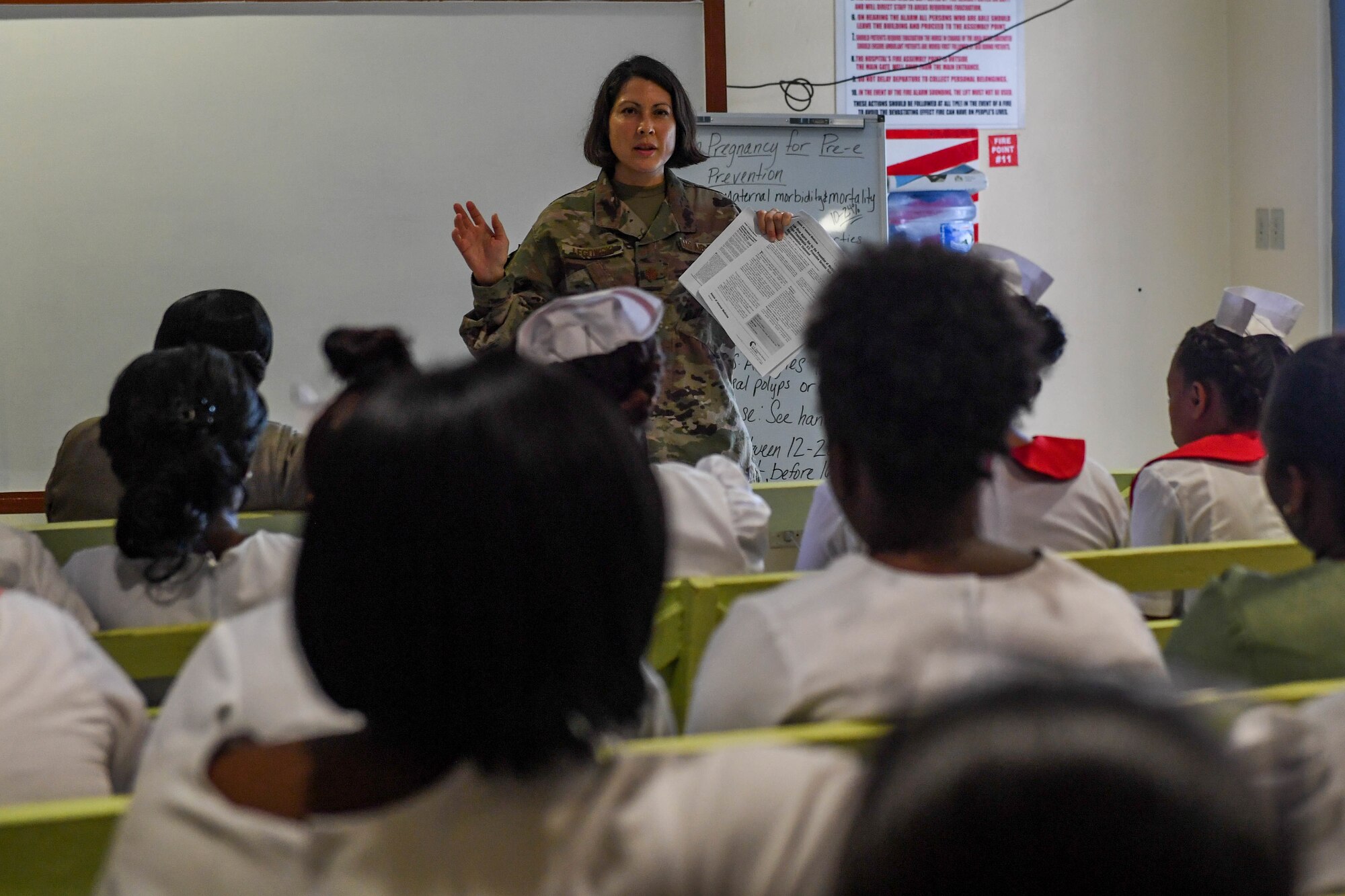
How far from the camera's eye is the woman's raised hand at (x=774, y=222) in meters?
2.65

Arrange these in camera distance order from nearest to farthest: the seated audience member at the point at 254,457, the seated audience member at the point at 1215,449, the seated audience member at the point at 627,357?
the seated audience member at the point at 627,357 → the seated audience member at the point at 1215,449 → the seated audience member at the point at 254,457

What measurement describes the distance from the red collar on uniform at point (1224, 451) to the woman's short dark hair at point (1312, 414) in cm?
82

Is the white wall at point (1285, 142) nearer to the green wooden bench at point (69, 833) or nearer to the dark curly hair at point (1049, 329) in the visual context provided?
the dark curly hair at point (1049, 329)

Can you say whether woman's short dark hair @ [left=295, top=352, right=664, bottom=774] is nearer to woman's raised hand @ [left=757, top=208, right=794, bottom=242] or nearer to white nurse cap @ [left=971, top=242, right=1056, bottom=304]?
white nurse cap @ [left=971, top=242, right=1056, bottom=304]

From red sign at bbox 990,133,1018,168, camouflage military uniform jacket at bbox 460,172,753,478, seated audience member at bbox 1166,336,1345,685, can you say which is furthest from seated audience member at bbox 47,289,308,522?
red sign at bbox 990,133,1018,168

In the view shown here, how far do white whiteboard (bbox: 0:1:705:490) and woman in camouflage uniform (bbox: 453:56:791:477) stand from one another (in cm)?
125

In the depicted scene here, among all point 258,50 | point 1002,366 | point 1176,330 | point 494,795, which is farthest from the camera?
point 1176,330

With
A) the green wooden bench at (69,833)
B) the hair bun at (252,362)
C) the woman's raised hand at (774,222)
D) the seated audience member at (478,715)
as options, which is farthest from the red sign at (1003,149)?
the seated audience member at (478,715)

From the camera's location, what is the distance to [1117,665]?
1056 mm

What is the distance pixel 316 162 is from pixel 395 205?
0.93ft

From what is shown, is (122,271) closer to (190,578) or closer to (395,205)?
(395,205)

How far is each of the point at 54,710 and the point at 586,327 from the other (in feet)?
3.20

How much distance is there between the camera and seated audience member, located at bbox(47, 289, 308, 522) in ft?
7.78

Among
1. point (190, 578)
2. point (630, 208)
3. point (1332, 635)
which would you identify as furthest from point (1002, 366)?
point (630, 208)
